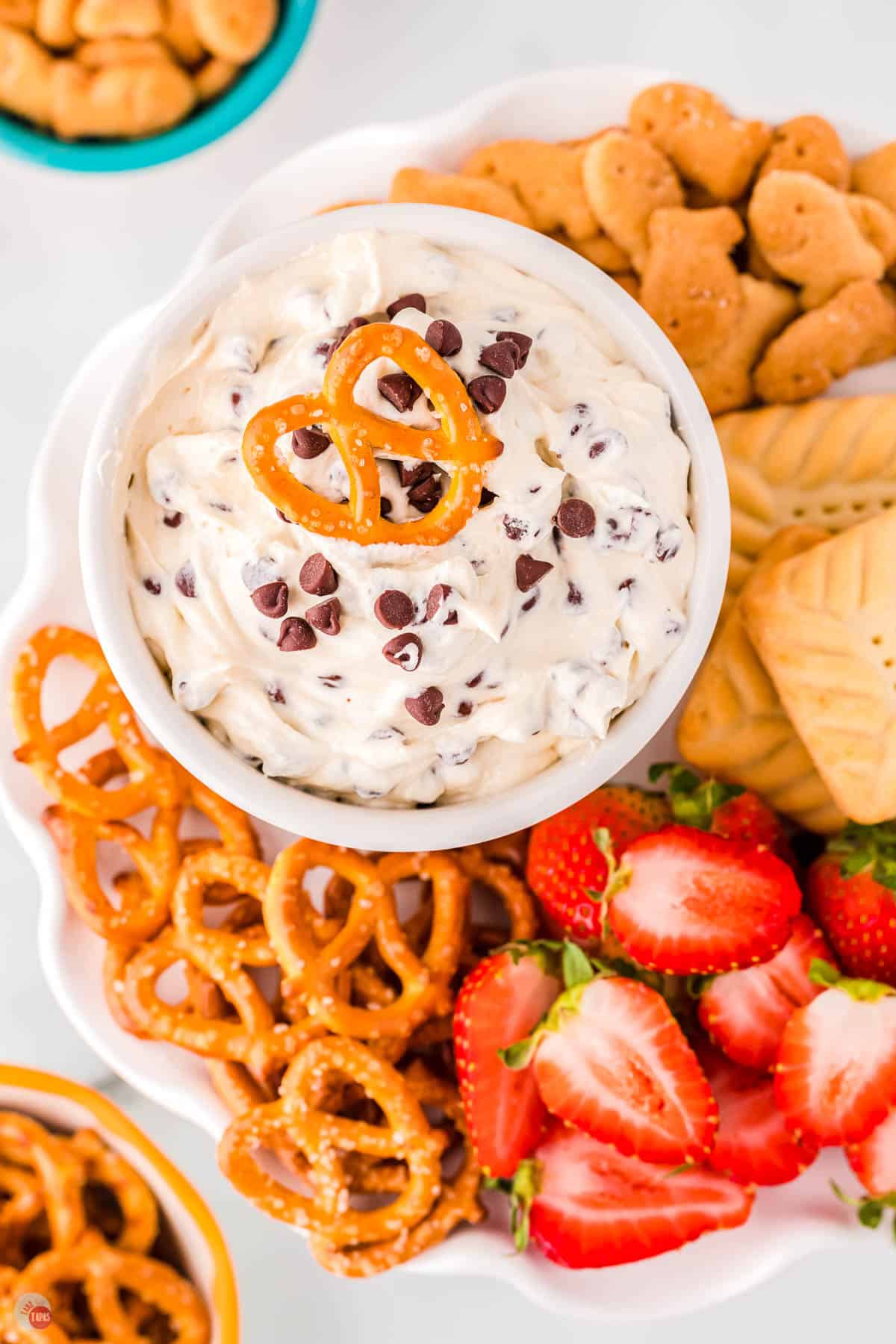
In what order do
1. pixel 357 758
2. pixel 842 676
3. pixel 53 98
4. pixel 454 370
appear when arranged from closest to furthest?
1. pixel 454 370
2. pixel 357 758
3. pixel 842 676
4. pixel 53 98

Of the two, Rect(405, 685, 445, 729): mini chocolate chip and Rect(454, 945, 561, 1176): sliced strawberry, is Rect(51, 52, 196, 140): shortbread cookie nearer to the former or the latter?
Rect(405, 685, 445, 729): mini chocolate chip

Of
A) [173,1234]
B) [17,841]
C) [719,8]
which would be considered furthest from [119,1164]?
[719,8]

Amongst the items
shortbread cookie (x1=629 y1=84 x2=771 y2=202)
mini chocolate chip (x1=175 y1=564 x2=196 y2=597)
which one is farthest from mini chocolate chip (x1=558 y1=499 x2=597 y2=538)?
shortbread cookie (x1=629 y1=84 x2=771 y2=202)

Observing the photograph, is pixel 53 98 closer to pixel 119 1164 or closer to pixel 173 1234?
pixel 119 1164

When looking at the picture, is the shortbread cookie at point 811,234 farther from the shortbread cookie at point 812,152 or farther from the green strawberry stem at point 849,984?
the green strawberry stem at point 849,984

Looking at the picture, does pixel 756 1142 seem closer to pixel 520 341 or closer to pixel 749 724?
pixel 749 724

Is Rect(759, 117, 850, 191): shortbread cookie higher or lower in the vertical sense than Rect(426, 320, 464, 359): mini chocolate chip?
lower

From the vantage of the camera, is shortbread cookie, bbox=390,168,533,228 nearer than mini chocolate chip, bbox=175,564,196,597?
No

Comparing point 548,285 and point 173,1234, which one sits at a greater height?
point 548,285
